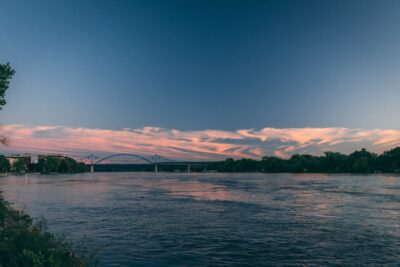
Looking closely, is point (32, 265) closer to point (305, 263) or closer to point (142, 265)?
point (142, 265)

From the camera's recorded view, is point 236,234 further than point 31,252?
Yes

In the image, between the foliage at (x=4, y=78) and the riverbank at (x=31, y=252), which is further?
the foliage at (x=4, y=78)

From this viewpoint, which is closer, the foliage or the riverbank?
the riverbank

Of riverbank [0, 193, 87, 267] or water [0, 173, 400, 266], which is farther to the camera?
water [0, 173, 400, 266]

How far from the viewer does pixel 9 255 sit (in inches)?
597

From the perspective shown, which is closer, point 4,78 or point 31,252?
point 31,252

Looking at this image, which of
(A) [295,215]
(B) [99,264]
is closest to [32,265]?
(B) [99,264]

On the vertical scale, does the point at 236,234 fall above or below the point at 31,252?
below

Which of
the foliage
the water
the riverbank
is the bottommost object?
the water

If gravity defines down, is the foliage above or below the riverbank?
above

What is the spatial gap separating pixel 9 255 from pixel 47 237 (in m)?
5.83

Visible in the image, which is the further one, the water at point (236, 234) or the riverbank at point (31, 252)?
the water at point (236, 234)

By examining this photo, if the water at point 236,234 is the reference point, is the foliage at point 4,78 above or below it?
above

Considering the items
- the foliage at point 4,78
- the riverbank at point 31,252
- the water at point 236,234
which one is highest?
the foliage at point 4,78
